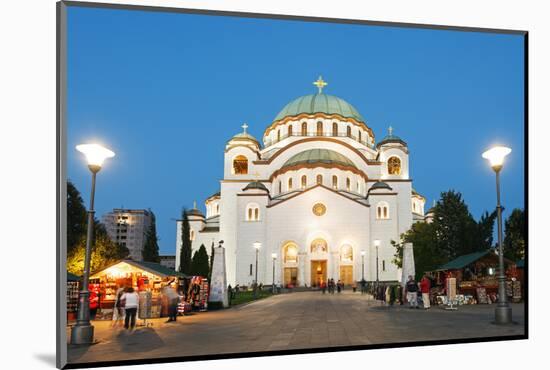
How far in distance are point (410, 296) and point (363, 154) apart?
48.7 ft

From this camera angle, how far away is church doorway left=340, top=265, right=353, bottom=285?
45.3 ft

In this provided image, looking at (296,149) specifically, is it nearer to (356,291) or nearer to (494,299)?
(356,291)

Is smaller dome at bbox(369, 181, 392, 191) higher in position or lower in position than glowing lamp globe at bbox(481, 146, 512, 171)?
lower

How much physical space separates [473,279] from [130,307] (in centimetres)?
584

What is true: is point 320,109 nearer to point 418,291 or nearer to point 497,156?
point 418,291

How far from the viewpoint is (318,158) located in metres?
22.2

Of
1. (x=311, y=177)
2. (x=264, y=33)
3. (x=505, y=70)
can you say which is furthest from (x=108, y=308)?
(x=311, y=177)

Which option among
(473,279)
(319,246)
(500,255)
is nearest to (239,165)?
(319,246)

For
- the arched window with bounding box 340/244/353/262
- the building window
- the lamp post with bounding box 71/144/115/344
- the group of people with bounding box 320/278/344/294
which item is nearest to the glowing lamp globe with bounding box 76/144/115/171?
the lamp post with bounding box 71/144/115/344

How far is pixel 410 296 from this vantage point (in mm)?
8680

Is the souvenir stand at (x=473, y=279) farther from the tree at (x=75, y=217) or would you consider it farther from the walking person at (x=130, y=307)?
the tree at (x=75, y=217)

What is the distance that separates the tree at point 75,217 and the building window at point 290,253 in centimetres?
Answer: 795

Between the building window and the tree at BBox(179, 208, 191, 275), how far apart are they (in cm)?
571

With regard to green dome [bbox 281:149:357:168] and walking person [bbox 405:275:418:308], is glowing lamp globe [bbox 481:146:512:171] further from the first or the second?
green dome [bbox 281:149:357:168]
